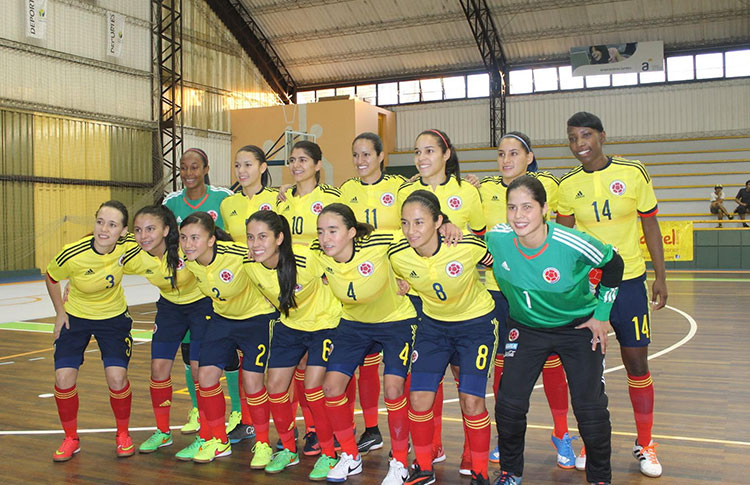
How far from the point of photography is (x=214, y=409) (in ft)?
Result: 14.3

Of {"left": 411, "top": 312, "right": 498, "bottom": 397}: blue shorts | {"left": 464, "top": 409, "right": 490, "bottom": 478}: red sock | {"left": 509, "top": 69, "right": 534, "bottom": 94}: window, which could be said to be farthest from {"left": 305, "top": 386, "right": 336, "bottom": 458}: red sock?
{"left": 509, "top": 69, "right": 534, "bottom": 94}: window

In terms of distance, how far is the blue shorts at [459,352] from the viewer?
3695 millimetres

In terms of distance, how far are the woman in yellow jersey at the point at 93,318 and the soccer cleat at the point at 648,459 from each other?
306cm

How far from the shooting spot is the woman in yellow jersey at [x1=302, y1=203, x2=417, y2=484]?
12.9 feet

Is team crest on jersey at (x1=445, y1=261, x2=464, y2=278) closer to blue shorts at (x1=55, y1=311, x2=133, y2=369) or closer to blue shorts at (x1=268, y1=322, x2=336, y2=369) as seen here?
blue shorts at (x1=268, y1=322, x2=336, y2=369)

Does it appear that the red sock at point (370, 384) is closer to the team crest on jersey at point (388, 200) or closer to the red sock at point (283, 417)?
the red sock at point (283, 417)

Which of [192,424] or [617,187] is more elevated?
[617,187]

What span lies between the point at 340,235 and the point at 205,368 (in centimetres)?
125

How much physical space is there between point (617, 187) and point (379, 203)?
1.52 meters

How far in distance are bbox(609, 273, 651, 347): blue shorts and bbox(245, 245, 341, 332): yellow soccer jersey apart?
1627 millimetres

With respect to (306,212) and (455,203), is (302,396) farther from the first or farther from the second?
→ (455,203)

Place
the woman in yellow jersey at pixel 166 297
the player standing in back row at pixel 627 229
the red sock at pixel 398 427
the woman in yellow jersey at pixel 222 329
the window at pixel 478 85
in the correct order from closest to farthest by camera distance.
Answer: the red sock at pixel 398 427
the player standing in back row at pixel 627 229
the woman in yellow jersey at pixel 222 329
the woman in yellow jersey at pixel 166 297
the window at pixel 478 85

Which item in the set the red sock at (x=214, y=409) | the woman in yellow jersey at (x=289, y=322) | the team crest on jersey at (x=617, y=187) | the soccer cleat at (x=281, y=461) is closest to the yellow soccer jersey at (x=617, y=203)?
the team crest on jersey at (x=617, y=187)

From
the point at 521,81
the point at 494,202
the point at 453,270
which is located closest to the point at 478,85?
the point at 521,81
